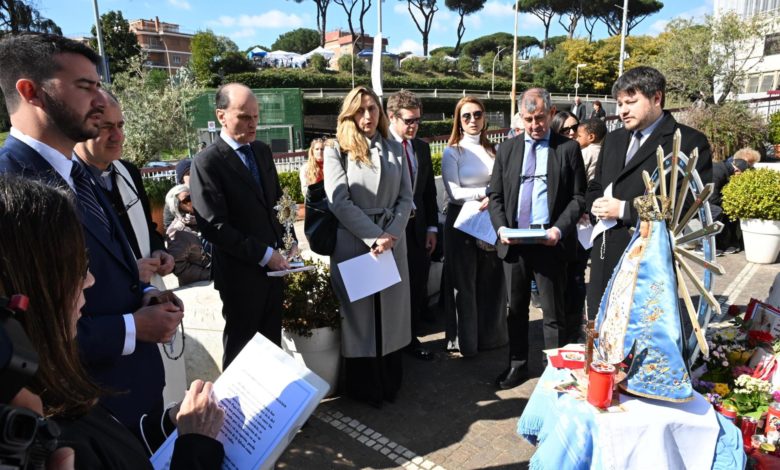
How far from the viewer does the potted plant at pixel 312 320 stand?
11.6 ft

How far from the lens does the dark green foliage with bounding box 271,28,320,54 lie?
8450 centimetres

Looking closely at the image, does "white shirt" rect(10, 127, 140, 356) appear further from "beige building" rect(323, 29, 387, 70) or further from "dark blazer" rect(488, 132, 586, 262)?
"beige building" rect(323, 29, 387, 70)

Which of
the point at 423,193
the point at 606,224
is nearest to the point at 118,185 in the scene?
the point at 423,193

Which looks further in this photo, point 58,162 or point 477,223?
point 477,223

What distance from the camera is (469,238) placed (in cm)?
433

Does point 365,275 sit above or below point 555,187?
below

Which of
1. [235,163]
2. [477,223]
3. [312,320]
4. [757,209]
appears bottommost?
[312,320]

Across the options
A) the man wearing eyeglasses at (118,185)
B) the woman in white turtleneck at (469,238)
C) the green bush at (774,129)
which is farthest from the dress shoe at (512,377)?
the green bush at (774,129)

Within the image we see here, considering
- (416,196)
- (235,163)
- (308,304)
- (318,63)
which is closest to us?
(235,163)

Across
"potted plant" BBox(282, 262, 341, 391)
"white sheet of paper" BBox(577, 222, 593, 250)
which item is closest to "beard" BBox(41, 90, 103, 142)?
"potted plant" BBox(282, 262, 341, 391)

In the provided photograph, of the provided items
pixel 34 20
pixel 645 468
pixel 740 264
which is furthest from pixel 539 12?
pixel 645 468

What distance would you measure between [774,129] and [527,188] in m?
15.3

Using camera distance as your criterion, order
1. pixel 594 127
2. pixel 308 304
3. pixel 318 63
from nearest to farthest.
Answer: pixel 308 304 < pixel 594 127 < pixel 318 63

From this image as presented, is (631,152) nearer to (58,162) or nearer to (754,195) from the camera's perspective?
(58,162)
